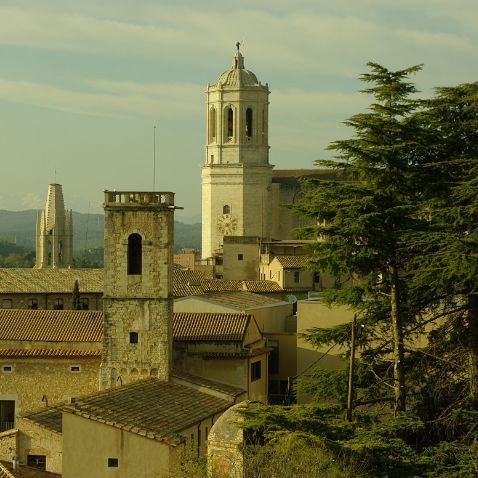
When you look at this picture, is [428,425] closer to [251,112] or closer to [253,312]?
[253,312]

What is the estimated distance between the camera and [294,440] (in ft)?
71.6

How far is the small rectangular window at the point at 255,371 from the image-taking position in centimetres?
4009

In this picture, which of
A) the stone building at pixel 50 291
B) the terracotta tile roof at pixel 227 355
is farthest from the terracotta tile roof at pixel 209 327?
the stone building at pixel 50 291

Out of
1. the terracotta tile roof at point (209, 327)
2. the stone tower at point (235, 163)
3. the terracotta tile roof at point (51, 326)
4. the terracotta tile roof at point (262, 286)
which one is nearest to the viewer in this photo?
the terracotta tile roof at point (209, 327)

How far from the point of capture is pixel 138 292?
3847 centimetres

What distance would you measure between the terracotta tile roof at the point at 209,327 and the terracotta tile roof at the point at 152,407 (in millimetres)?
2610

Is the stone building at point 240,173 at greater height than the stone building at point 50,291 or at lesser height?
greater

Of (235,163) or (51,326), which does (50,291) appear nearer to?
(235,163)

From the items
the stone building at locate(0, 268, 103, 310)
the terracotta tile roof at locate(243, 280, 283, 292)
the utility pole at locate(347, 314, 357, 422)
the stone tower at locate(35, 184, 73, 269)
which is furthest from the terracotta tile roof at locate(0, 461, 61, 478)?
the stone tower at locate(35, 184, 73, 269)

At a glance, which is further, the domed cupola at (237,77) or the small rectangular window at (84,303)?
the domed cupola at (237,77)

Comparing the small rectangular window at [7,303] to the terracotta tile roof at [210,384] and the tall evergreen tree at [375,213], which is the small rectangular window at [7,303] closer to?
the terracotta tile roof at [210,384]

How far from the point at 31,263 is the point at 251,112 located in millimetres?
87071

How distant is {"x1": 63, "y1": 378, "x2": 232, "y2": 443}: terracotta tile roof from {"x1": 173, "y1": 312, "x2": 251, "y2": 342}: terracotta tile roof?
8.56ft

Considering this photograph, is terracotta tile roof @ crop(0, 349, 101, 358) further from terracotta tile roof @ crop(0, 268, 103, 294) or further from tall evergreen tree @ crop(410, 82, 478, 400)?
terracotta tile roof @ crop(0, 268, 103, 294)
